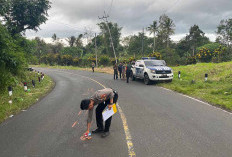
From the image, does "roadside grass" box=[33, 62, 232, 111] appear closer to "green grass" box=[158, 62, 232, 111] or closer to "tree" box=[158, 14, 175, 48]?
"green grass" box=[158, 62, 232, 111]

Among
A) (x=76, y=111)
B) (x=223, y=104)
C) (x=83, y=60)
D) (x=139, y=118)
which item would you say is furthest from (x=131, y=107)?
(x=83, y=60)

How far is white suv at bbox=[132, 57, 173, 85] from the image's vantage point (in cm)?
1369

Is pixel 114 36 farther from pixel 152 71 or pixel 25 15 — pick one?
pixel 152 71

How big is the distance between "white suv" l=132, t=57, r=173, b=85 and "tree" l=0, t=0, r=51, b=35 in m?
12.9

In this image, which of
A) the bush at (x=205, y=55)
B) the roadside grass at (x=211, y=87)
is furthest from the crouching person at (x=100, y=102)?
the bush at (x=205, y=55)

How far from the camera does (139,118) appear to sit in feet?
20.2

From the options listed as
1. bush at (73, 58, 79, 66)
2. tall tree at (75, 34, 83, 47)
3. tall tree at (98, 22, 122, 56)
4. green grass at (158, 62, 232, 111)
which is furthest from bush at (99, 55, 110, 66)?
tall tree at (75, 34, 83, 47)

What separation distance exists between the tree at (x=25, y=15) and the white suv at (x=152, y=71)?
1292 centimetres

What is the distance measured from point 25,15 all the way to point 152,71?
600 inches

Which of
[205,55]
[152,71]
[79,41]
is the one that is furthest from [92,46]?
[152,71]

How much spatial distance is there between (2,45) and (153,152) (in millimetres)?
7255

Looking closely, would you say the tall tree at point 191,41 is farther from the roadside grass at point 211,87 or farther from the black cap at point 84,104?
the black cap at point 84,104

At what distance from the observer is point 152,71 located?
45.0ft

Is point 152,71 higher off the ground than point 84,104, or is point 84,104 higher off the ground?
point 152,71
